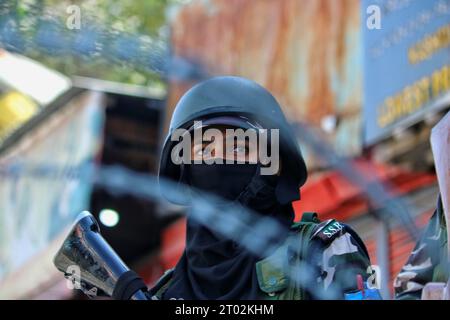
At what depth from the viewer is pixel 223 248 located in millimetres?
2801

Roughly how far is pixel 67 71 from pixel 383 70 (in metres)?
2.63

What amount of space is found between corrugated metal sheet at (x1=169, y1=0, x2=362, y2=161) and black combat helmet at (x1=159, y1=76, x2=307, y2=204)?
10.6 ft

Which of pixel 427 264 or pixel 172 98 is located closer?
pixel 427 264

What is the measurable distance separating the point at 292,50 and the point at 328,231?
4565 mm

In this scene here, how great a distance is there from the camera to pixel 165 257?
27.2 ft

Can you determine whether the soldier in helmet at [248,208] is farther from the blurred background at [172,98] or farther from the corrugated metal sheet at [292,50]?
the corrugated metal sheet at [292,50]

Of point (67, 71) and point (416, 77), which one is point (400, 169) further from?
point (67, 71)

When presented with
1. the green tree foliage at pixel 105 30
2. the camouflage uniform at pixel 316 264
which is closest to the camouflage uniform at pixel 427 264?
the camouflage uniform at pixel 316 264

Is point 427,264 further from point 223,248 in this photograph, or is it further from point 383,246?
point 383,246

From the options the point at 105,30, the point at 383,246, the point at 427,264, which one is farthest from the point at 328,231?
the point at 383,246

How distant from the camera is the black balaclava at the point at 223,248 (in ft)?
8.95

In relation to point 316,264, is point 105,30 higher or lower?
higher

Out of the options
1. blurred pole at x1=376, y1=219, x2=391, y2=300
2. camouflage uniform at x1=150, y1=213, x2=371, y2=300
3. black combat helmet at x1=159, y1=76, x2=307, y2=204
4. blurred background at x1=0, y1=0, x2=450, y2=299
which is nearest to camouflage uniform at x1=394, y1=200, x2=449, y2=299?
camouflage uniform at x1=150, y1=213, x2=371, y2=300

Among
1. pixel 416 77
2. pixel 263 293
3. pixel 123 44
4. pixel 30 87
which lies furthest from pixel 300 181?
pixel 30 87
